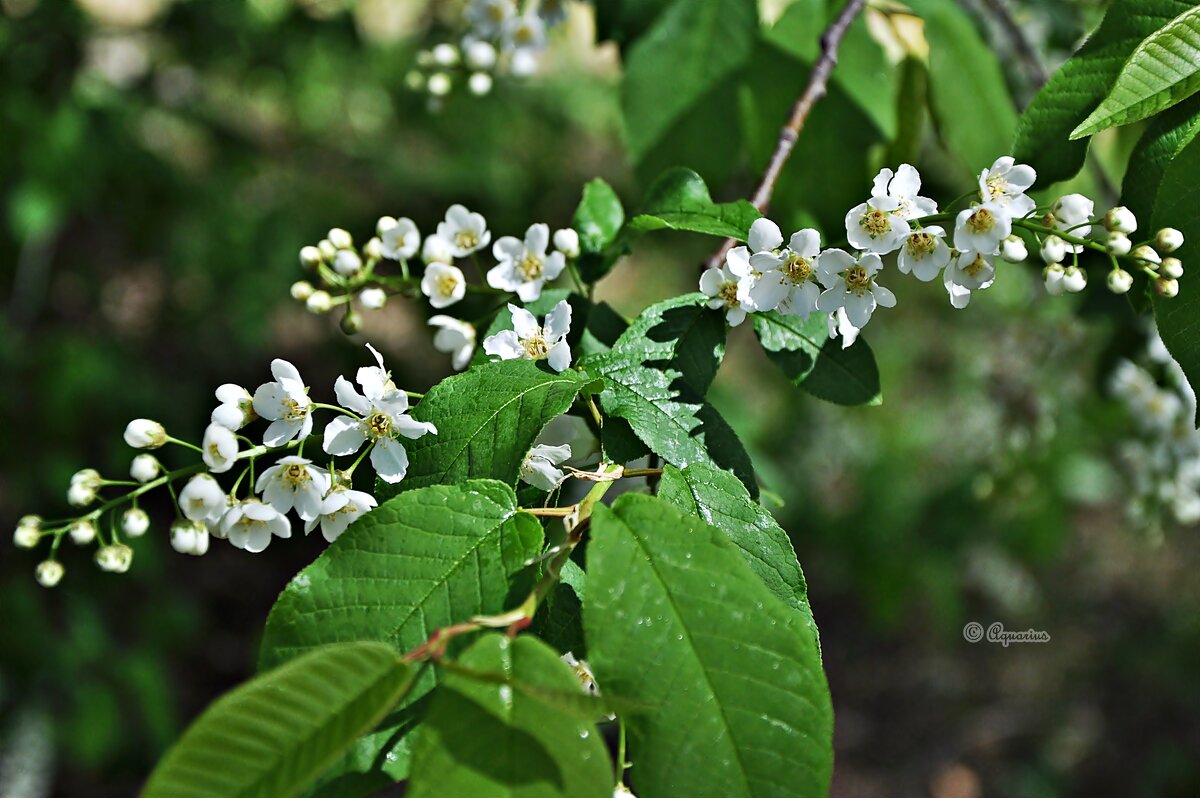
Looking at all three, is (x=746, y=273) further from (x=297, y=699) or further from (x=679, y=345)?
(x=297, y=699)

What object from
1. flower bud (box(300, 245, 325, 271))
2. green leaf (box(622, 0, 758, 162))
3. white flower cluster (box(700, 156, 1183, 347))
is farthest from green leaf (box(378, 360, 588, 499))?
green leaf (box(622, 0, 758, 162))

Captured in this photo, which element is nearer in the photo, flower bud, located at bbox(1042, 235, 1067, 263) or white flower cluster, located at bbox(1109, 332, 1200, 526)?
flower bud, located at bbox(1042, 235, 1067, 263)

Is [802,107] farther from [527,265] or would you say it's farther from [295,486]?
[295,486]

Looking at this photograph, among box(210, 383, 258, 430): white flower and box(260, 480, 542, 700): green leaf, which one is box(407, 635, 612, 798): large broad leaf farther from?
box(210, 383, 258, 430): white flower

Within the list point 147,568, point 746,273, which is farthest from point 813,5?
point 147,568

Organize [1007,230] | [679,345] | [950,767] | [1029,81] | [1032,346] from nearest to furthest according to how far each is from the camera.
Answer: [1007,230] → [679,345] → [1029,81] → [1032,346] → [950,767]

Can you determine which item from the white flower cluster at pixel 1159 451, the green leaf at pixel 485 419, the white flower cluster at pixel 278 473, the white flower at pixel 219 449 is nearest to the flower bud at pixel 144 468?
the white flower cluster at pixel 278 473
